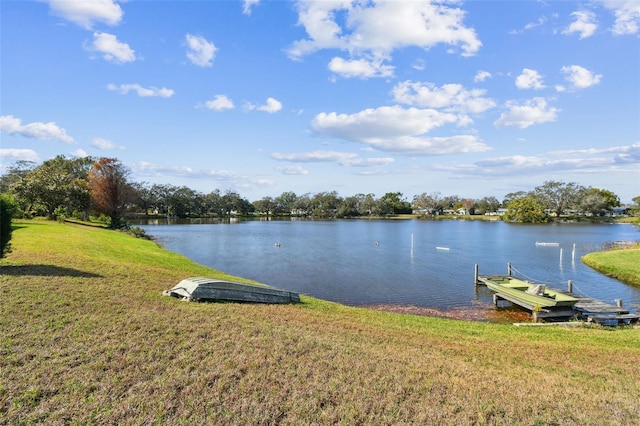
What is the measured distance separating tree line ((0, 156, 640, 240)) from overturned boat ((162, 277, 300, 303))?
27.0 ft

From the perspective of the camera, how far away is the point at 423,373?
6535mm

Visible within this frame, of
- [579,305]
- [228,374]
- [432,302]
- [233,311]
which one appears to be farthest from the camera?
[432,302]

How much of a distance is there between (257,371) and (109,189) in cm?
5913

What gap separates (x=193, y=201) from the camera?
142 m

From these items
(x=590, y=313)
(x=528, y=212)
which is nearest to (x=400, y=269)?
(x=590, y=313)

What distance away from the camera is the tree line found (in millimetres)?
48125

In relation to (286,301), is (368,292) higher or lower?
lower

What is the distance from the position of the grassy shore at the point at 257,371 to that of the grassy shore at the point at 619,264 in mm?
24569

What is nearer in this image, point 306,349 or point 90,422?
point 90,422

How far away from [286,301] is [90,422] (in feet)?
29.6

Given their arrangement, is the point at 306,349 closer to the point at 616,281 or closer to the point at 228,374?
the point at 228,374

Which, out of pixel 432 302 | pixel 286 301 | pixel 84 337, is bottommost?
pixel 432 302

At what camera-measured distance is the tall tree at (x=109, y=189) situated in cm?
5512

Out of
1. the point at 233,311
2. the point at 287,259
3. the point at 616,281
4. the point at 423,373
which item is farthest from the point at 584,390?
the point at 287,259
